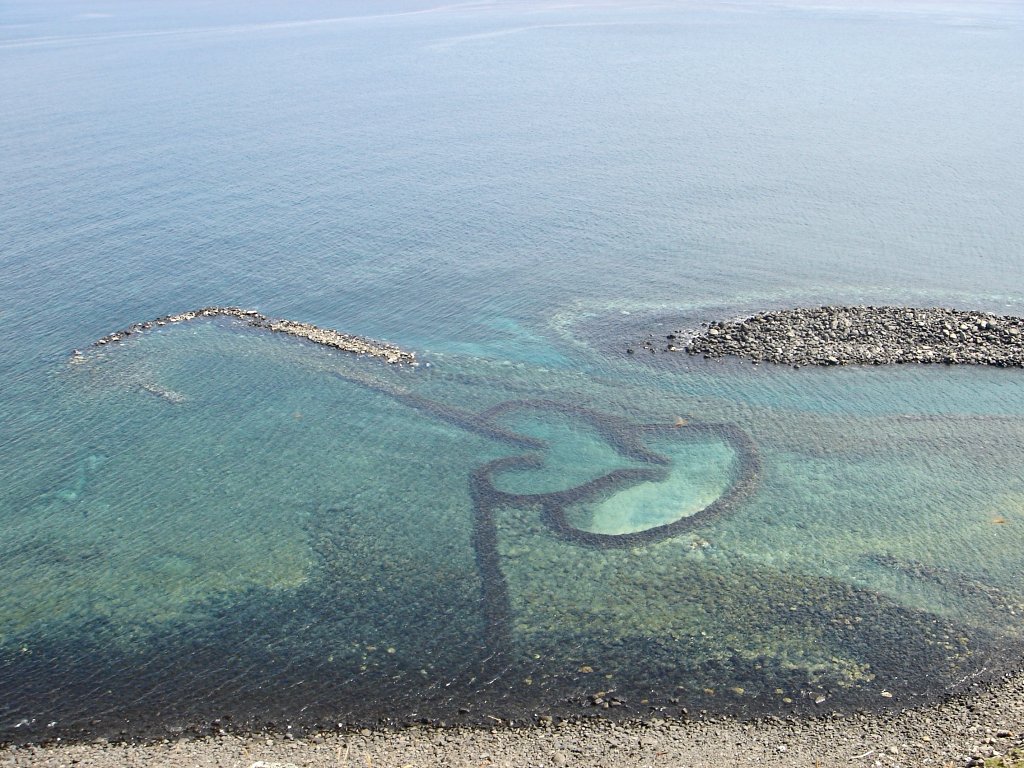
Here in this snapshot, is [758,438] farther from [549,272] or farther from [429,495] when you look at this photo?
[549,272]

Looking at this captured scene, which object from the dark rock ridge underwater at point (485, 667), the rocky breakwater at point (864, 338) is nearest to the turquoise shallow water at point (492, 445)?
the dark rock ridge underwater at point (485, 667)

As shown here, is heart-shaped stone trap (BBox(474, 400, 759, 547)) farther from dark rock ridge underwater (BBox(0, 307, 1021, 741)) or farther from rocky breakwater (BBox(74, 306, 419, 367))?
rocky breakwater (BBox(74, 306, 419, 367))

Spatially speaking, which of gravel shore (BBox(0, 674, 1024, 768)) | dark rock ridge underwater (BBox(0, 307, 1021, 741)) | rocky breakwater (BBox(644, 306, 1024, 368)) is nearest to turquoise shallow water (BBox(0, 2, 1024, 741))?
dark rock ridge underwater (BBox(0, 307, 1021, 741))

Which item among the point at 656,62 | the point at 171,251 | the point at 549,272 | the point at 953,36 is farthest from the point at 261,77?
the point at 953,36

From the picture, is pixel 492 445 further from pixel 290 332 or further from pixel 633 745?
pixel 633 745

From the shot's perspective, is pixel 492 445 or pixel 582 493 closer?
pixel 582 493

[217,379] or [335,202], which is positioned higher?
[335,202]

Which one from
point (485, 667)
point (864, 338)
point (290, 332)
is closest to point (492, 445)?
point (485, 667)
